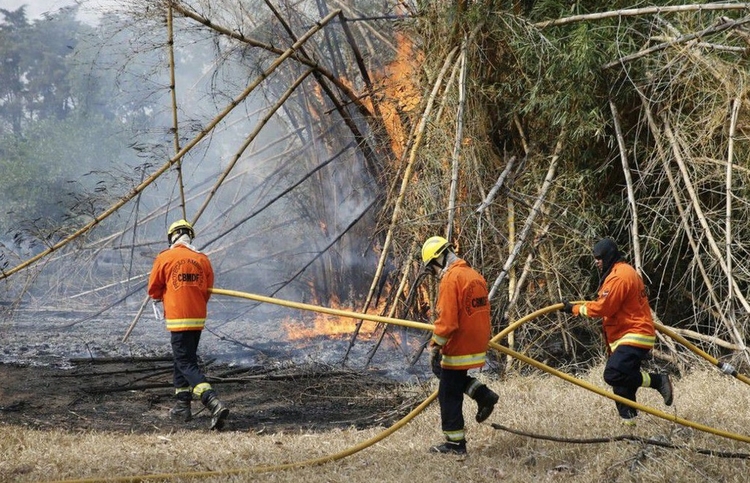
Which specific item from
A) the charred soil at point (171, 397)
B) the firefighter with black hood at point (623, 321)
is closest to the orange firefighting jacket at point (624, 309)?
the firefighter with black hood at point (623, 321)

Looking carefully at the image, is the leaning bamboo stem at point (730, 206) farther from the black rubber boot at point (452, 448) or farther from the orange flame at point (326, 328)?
the orange flame at point (326, 328)

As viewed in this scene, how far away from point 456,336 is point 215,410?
237 centimetres

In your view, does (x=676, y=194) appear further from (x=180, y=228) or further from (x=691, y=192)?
A: (x=180, y=228)

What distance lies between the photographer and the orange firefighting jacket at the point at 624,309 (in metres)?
5.85

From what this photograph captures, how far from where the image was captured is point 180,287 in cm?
671

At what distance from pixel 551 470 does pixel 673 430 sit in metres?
1.17

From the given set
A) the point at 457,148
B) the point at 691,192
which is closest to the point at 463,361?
the point at 457,148

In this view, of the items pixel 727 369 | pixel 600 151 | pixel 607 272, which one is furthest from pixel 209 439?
pixel 600 151

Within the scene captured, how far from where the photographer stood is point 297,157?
11234 millimetres

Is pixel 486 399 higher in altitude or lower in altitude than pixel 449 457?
higher

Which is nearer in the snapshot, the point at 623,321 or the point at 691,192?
the point at 623,321

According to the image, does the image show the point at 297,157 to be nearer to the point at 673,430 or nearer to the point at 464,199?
the point at 464,199

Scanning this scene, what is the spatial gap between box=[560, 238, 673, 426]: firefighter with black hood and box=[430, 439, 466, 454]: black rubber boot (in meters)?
1.33

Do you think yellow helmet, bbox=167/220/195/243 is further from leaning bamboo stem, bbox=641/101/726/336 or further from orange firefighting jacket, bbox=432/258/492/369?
leaning bamboo stem, bbox=641/101/726/336
